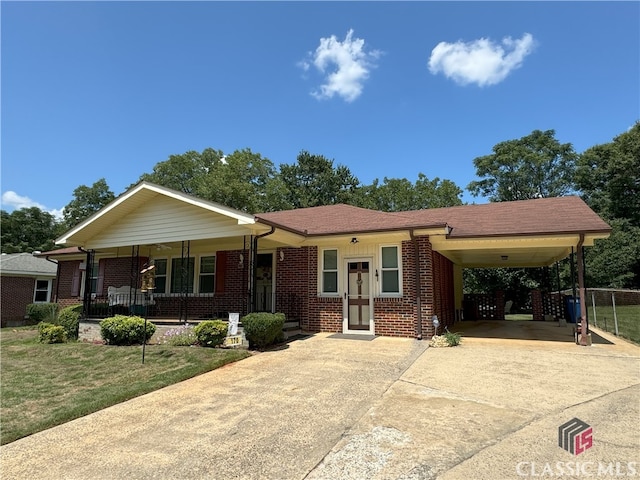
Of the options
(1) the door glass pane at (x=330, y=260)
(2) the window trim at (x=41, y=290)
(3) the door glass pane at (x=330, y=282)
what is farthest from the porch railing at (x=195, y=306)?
(2) the window trim at (x=41, y=290)

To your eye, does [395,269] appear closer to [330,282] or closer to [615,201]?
[330,282]

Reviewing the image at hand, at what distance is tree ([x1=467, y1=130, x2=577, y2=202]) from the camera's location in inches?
1346

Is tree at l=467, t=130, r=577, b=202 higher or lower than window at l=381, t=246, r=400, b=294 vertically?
higher

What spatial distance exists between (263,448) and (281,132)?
23.4m

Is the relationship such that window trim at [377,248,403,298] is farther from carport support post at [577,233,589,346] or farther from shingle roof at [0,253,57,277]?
shingle roof at [0,253,57,277]

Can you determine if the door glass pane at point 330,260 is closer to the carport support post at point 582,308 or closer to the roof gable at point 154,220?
the roof gable at point 154,220

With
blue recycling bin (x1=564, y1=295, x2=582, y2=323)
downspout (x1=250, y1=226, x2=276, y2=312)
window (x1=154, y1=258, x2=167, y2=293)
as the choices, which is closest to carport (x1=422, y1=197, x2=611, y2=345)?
blue recycling bin (x1=564, y1=295, x2=582, y2=323)

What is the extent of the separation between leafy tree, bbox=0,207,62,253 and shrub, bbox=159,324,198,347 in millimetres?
37899

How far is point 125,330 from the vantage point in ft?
34.0

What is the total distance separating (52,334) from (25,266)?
488 inches

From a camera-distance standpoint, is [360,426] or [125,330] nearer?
[360,426]

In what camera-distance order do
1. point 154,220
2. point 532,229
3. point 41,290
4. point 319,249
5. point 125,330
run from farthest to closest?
1. point 41,290
2. point 319,249
3. point 154,220
4. point 125,330
5. point 532,229

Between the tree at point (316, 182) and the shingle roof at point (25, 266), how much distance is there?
19633 millimetres

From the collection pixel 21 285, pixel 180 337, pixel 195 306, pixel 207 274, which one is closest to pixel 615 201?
pixel 207 274
